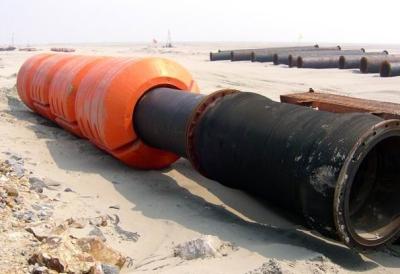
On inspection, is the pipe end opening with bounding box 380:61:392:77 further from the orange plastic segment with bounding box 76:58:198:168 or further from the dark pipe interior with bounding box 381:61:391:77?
the orange plastic segment with bounding box 76:58:198:168

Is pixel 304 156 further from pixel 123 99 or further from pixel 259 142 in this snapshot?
pixel 123 99

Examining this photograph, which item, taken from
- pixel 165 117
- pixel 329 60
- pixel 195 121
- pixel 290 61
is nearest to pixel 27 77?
pixel 165 117

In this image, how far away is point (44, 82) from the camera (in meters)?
7.99

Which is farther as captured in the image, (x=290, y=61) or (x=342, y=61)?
(x=290, y=61)

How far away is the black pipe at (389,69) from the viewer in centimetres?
1723

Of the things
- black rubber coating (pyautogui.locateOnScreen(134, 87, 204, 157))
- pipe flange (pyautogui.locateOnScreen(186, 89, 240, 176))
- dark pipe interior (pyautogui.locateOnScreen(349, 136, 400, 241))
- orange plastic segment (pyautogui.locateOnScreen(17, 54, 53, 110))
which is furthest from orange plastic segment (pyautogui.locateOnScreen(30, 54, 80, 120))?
dark pipe interior (pyautogui.locateOnScreen(349, 136, 400, 241))

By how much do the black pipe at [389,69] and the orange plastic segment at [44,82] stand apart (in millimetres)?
12522

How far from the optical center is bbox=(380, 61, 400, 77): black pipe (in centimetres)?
1723

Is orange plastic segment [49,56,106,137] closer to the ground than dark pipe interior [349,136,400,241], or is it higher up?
higher up

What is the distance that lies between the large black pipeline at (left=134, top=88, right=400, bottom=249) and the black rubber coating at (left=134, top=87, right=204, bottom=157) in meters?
0.02

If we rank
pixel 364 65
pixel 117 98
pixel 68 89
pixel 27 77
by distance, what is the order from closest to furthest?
pixel 117 98
pixel 68 89
pixel 27 77
pixel 364 65

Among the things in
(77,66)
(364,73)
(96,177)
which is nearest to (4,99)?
(77,66)

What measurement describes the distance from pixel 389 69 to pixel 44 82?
1310cm

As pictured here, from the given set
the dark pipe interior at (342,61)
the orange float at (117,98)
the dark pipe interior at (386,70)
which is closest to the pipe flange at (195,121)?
the orange float at (117,98)
